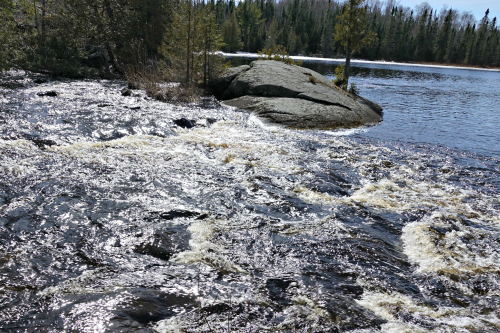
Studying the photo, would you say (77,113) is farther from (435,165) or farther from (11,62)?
(435,165)

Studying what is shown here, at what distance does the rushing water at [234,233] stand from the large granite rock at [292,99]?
139 inches

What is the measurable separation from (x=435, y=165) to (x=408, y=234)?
16.3 ft

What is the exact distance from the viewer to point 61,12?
22.1m

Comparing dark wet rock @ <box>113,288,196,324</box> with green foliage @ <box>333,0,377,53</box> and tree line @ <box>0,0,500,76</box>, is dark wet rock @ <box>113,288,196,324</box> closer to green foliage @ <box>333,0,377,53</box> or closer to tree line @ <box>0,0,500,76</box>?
tree line @ <box>0,0,500,76</box>

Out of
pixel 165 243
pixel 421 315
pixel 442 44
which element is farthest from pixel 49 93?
pixel 442 44

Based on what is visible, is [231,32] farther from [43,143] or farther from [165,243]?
[165,243]

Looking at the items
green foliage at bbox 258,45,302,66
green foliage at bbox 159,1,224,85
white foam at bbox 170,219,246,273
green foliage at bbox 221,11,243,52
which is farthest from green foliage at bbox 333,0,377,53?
green foliage at bbox 221,11,243,52

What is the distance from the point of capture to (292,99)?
1545 cm

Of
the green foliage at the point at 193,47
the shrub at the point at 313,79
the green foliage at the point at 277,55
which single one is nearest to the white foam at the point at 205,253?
the green foliage at the point at 193,47

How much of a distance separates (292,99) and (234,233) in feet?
37.5

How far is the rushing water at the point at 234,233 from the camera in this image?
3463mm

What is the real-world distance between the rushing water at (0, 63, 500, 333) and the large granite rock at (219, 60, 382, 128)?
3.52m

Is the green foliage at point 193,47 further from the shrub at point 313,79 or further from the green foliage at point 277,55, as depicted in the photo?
the shrub at point 313,79

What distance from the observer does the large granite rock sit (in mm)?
14125
